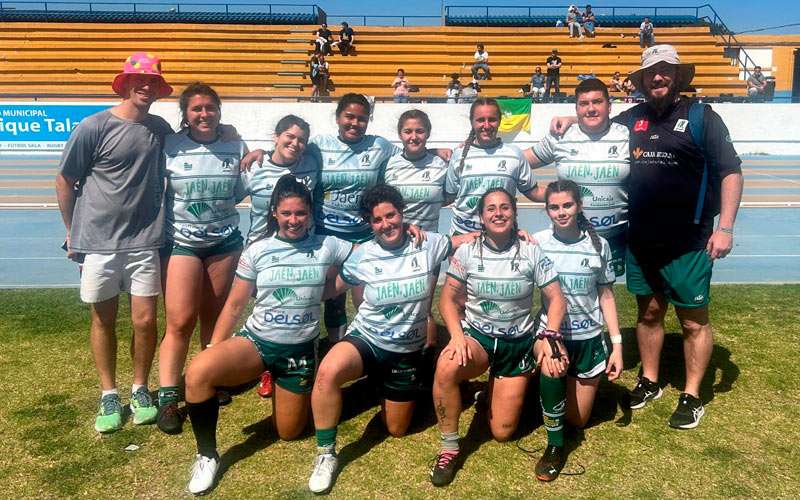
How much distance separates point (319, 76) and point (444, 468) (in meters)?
18.9

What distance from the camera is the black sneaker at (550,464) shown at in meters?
3.05

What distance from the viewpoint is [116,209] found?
348cm

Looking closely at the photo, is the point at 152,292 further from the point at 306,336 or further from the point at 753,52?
the point at 753,52

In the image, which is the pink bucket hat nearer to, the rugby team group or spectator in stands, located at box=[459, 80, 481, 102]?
the rugby team group

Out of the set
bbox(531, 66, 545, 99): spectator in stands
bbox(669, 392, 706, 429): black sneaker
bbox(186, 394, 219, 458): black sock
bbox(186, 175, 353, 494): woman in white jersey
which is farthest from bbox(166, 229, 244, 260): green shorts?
bbox(531, 66, 545, 99): spectator in stands

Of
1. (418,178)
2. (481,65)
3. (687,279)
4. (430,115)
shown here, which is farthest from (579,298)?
(481,65)

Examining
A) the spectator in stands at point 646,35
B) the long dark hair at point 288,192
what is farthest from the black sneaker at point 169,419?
the spectator in stands at point 646,35

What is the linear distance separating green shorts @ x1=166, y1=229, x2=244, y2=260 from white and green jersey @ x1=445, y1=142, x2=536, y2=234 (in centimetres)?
135

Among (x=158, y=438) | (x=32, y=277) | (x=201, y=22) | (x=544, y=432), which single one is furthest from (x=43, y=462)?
(x=201, y=22)

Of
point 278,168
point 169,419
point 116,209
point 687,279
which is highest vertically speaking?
point 278,168

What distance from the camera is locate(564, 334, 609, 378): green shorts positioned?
342 cm

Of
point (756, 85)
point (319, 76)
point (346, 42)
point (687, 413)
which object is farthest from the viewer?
point (346, 42)

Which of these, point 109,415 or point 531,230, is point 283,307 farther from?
point 531,230

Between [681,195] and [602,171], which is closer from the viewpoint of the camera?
[681,195]
